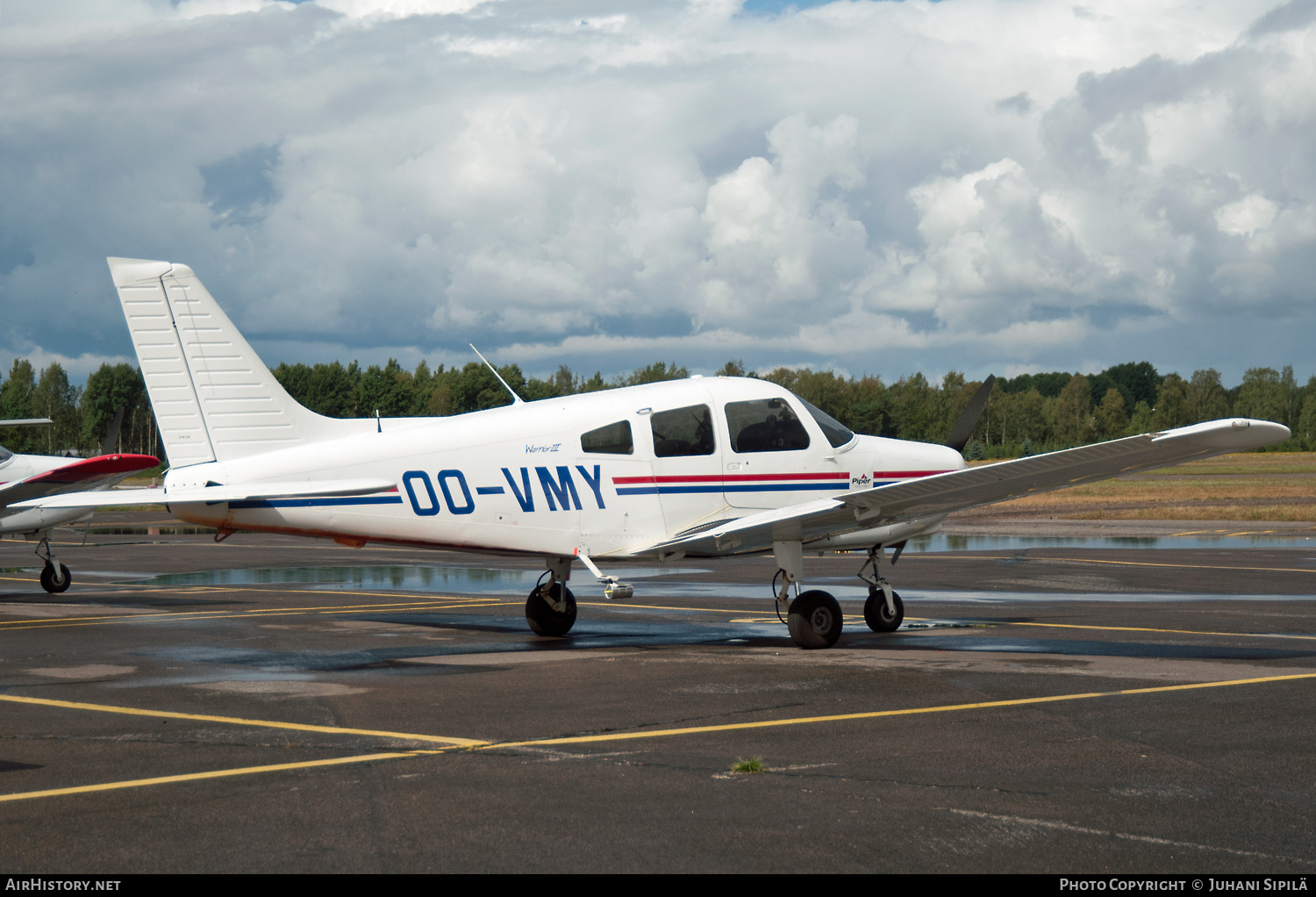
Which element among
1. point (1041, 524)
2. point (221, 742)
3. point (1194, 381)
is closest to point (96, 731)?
point (221, 742)

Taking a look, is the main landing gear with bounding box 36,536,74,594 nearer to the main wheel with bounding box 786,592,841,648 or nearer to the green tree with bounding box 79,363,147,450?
the main wheel with bounding box 786,592,841,648

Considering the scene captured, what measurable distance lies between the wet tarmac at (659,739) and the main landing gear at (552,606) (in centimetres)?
27

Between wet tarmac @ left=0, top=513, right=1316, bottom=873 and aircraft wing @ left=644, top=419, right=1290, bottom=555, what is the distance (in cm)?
120

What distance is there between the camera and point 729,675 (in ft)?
33.4

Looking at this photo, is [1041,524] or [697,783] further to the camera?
[1041,524]

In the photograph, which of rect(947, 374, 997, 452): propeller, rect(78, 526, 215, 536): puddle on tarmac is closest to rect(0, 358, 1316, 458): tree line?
rect(78, 526, 215, 536): puddle on tarmac

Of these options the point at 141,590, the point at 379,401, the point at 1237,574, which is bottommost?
the point at 1237,574

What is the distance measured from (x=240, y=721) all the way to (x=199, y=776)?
1.67 metres

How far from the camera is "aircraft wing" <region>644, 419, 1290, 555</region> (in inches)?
401

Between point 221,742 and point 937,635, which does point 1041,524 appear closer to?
point 937,635

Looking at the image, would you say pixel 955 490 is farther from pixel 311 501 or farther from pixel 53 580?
pixel 53 580

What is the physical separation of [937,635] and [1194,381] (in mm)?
177805

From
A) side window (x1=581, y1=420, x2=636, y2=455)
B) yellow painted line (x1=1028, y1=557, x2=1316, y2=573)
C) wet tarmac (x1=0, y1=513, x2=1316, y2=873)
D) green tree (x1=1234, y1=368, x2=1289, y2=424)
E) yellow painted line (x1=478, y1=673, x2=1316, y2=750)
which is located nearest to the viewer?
wet tarmac (x1=0, y1=513, x2=1316, y2=873)
